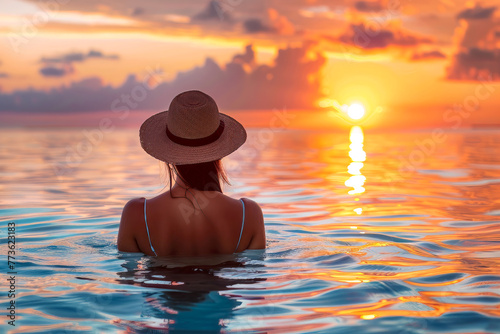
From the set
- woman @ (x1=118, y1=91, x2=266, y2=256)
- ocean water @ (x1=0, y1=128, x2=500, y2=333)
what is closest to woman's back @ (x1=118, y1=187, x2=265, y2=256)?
woman @ (x1=118, y1=91, x2=266, y2=256)

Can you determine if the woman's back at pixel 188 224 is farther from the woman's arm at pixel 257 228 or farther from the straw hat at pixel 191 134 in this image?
the straw hat at pixel 191 134

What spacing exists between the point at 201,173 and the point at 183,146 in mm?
257

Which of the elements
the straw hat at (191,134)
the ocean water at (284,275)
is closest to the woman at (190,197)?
the straw hat at (191,134)

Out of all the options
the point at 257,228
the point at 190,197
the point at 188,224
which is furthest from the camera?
the point at 257,228

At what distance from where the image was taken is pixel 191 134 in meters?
4.54

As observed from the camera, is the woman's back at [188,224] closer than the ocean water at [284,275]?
No

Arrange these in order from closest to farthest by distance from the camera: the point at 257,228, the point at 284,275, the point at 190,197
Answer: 1. the point at 190,197
2. the point at 257,228
3. the point at 284,275

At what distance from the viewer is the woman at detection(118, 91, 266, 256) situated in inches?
177

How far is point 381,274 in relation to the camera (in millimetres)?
5105

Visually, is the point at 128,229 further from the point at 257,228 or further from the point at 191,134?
the point at 257,228

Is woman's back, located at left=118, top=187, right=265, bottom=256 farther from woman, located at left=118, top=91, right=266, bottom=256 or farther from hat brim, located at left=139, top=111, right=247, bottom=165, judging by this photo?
hat brim, located at left=139, top=111, right=247, bottom=165

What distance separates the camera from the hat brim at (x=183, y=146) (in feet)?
14.4

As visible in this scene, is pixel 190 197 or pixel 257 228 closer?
pixel 190 197

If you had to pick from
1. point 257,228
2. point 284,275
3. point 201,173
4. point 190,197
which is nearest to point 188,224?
point 190,197
